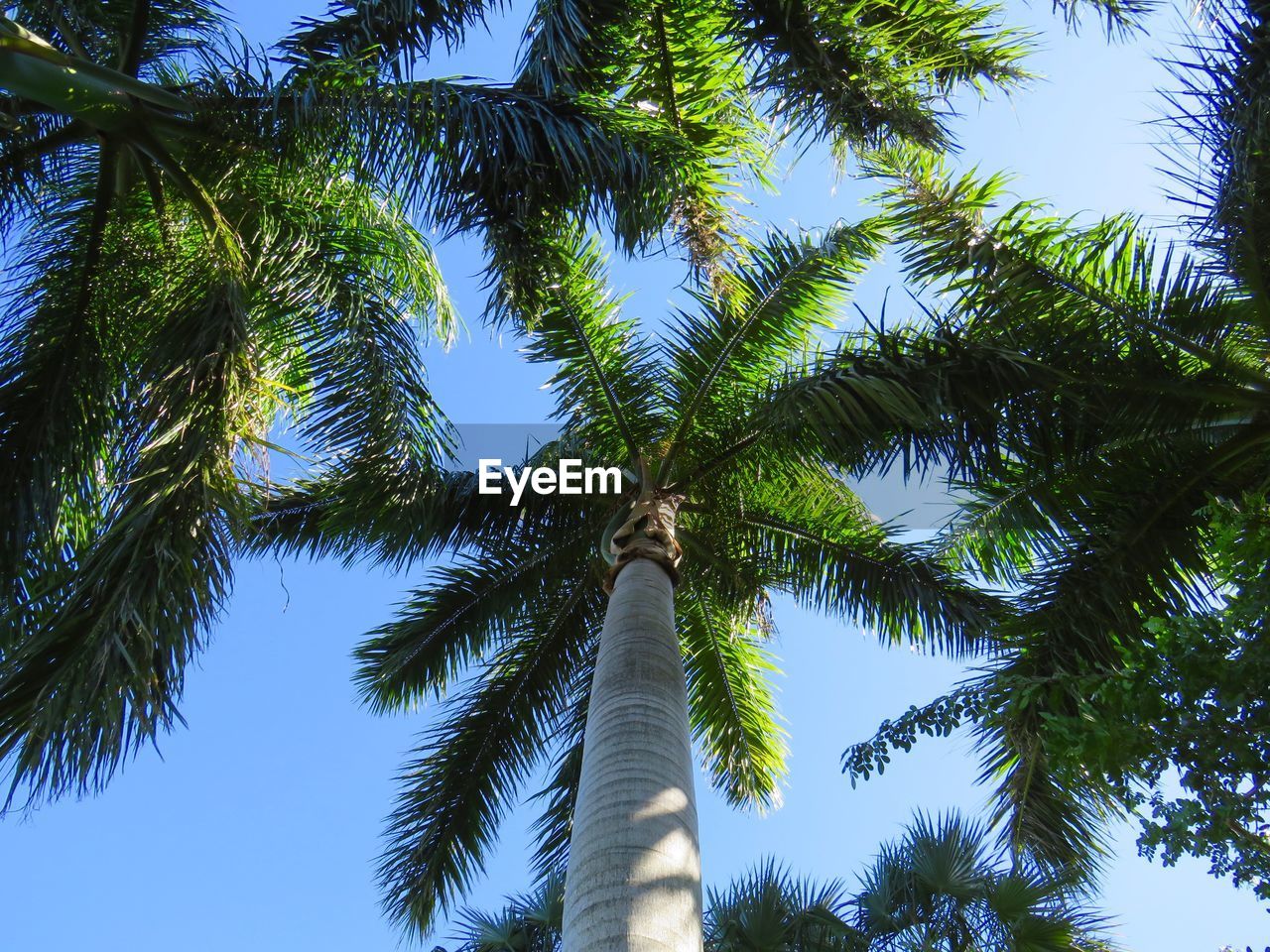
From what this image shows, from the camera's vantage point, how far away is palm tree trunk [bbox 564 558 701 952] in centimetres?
479

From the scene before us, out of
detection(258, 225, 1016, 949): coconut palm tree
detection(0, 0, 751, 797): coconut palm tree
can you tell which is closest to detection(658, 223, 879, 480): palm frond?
detection(258, 225, 1016, 949): coconut palm tree

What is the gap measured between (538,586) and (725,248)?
3534 millimetres

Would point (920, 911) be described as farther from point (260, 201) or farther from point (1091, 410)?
point (260, 201)

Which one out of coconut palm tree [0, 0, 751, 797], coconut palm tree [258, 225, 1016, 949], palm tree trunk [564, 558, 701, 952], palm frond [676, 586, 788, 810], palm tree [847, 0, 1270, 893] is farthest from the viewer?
palm frond [676, 586, 788, 810]

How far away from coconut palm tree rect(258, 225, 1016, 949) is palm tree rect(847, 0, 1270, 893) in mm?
978

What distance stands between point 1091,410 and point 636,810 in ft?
14.6

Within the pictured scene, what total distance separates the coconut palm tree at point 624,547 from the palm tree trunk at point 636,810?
1547mm

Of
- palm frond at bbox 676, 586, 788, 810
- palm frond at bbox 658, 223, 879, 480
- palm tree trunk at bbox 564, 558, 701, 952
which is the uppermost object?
palm frond at bbox 658, 223, 879, 480

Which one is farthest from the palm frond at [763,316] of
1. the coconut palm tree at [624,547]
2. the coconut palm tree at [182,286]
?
the coconut palm tree at [182,286]

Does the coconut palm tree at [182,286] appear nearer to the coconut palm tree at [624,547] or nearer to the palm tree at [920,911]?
the coconut palm tree at [624,547]


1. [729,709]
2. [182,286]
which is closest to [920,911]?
[729,709]

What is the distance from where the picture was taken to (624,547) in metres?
8.59

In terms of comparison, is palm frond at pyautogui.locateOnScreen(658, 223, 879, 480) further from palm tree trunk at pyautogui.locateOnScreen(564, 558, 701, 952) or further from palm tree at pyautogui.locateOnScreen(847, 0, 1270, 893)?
palm tree trunk at pyautogui.locateOnScreen(564, 558, 701, 952)

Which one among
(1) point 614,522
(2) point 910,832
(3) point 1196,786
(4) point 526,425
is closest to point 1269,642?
(3) point 1196,786
